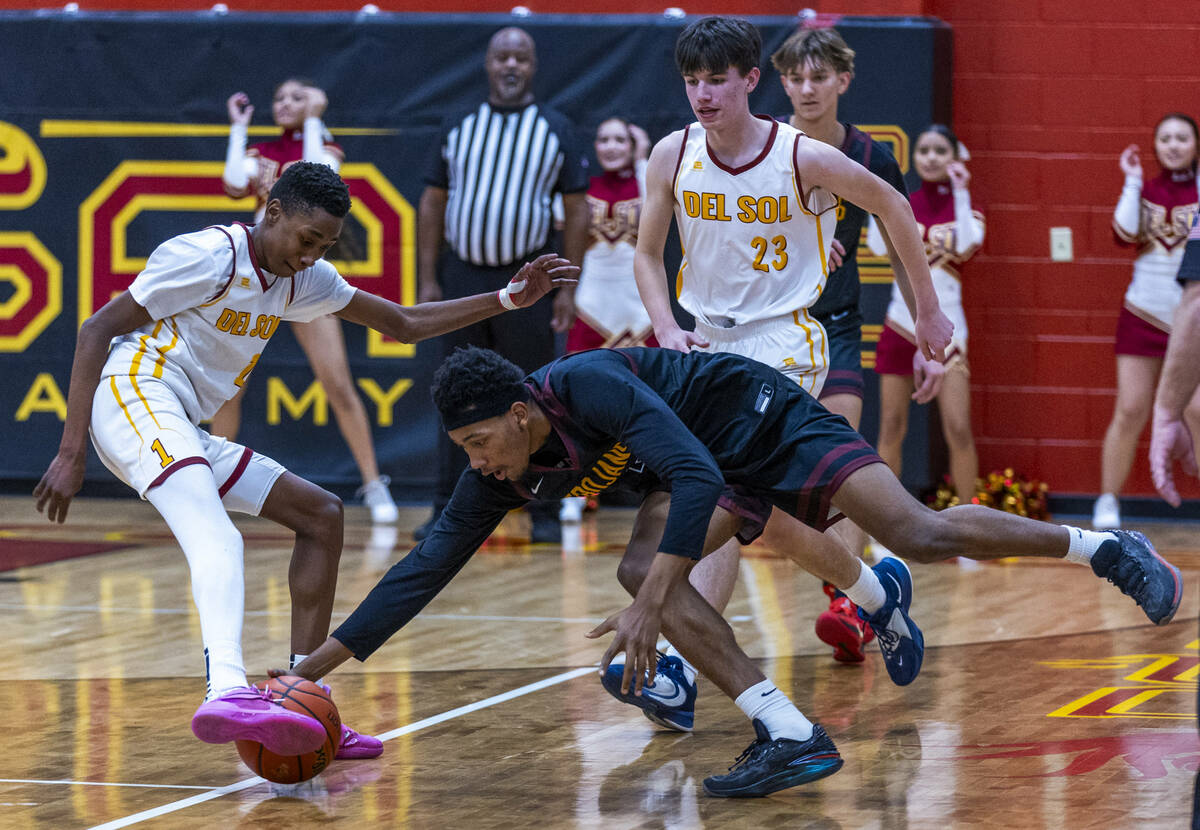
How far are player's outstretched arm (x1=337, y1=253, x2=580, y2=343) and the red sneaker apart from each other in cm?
→ 158

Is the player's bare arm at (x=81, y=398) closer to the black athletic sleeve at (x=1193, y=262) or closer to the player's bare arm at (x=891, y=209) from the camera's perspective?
the player's bare arm at (x=891, y=209)

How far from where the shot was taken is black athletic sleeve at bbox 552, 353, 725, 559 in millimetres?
4051

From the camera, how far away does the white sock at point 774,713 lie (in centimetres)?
437

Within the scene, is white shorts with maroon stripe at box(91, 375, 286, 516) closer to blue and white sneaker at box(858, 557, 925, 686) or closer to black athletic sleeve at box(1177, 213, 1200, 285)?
blue and white sneaker at box(858, 557, 925, 686)

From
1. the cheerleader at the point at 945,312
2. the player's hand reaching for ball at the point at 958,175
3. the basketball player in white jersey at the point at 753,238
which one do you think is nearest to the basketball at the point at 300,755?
the basketball player in white jersey at the point at 753,238

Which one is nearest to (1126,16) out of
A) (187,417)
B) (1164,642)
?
(1164,642)

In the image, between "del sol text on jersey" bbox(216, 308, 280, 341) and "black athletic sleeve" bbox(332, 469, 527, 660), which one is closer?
"black athletic sleeve" bbox(332, 469, 527, 660)

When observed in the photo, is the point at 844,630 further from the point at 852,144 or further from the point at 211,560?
the point at 211,560

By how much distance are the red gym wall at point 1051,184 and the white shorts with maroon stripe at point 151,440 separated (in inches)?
240

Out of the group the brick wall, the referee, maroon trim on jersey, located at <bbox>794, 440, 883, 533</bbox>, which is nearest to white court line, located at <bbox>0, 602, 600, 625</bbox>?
the referee

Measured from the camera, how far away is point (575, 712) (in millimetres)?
5391

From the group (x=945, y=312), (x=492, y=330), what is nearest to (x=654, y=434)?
(x=492, y=330)

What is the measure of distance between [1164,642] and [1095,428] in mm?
3862

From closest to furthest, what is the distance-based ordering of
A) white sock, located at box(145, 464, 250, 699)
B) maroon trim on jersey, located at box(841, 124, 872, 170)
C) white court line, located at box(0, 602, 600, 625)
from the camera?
white sock, located at box(145, 464, 250, 699) → maroon trim on jersey, located at box(841, 124, 872, 170) → white court line, located at box(0, 602, 600, 625)
